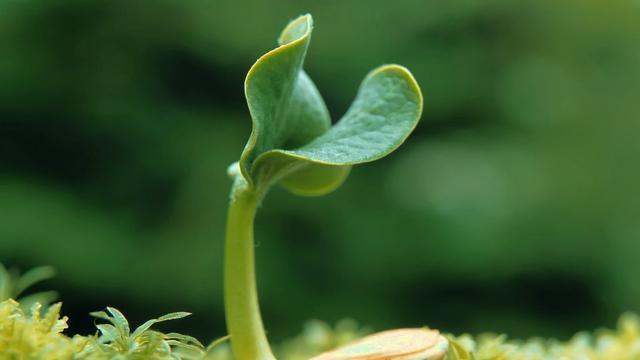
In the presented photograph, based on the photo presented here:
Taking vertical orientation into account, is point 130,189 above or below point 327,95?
below

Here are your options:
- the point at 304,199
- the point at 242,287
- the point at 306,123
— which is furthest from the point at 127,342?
the point at 304,199

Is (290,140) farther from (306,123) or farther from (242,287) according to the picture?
(242,287)

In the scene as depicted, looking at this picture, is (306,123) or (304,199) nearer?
(306,123)

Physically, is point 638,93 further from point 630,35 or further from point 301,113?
point 301,113

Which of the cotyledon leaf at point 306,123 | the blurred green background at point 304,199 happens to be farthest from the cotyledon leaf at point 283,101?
the blurred green background at point 304,199

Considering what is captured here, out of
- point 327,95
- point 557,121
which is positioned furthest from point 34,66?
point 557,121
